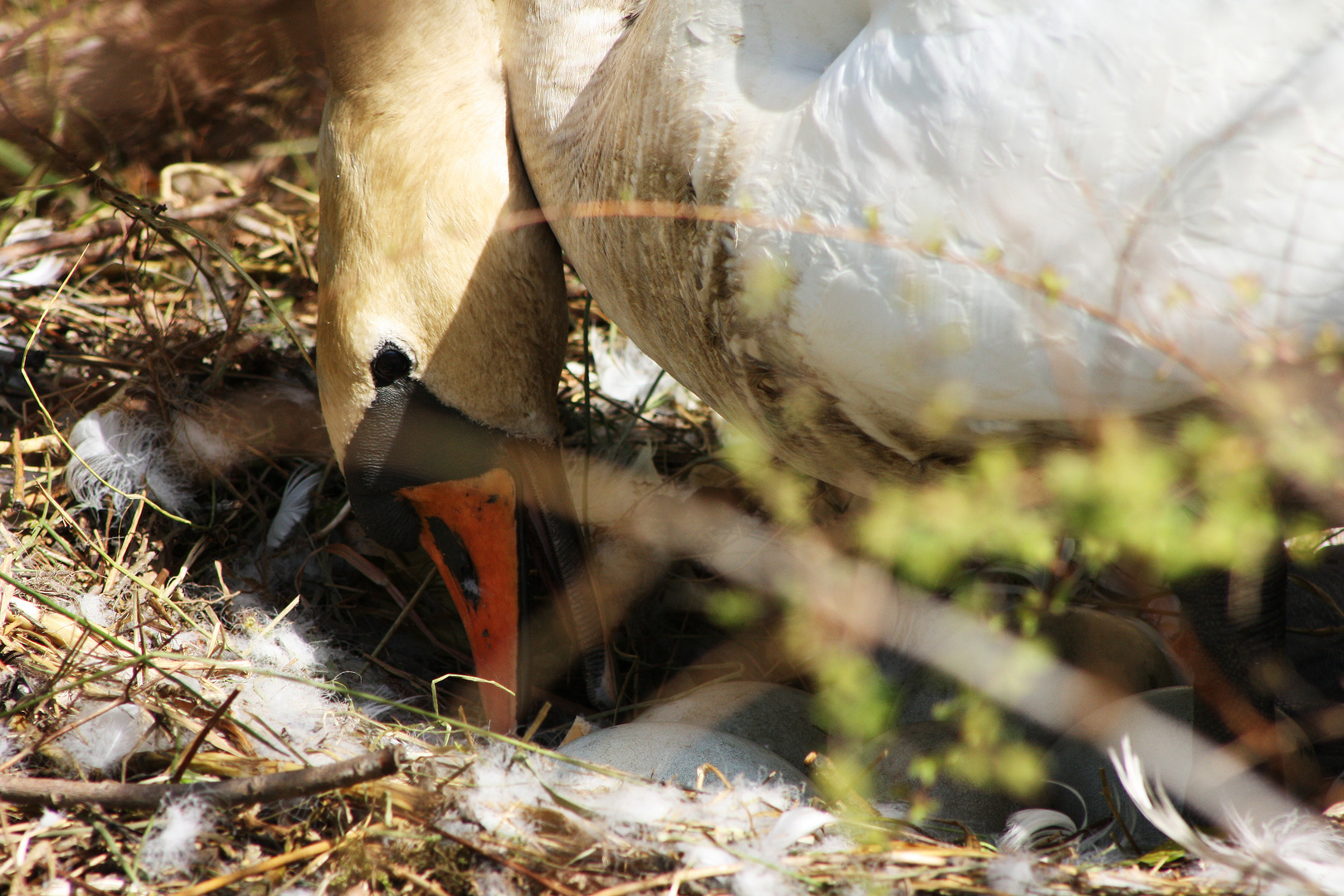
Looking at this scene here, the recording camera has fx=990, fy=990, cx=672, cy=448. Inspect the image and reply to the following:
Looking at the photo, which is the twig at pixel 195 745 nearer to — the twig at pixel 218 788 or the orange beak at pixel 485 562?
the twig at pixel 218 788

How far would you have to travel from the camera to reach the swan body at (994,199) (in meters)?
0.96

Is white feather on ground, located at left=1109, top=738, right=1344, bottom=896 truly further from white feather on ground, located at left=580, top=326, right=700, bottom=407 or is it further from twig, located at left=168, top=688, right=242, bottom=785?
white feather on ground, located at left=580, top=326, right=700, bottom=407

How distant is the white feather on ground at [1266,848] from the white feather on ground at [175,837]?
1.19m

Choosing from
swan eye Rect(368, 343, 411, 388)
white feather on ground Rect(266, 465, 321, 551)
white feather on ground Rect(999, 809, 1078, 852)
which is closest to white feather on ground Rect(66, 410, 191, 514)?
white feather on ground Rect(266, 465, 321, 551)

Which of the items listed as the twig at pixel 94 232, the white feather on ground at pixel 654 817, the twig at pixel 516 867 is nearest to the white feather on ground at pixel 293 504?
the twig at pixel 94 232

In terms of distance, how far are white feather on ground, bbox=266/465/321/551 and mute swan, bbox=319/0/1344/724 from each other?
433mm

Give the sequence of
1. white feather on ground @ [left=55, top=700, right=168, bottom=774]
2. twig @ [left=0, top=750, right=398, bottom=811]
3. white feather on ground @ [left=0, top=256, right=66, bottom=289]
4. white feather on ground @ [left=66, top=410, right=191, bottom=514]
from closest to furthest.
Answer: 1. twig @ [left=0, top=750, right=398, bottom=811]
2. white feather on ground @ [left=55, top=700, right=168, bottom=774]
3. white feather on ground @ [left=66, top=410, right=191, bottom=514]
4. white feather on ground @ [left=0, top=256, right=66, bottom=289]

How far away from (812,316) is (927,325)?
0.50ft

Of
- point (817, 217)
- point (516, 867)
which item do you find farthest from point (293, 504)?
point (817, 217)

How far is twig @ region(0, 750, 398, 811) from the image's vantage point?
1228 mm

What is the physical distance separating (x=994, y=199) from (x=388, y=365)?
3.77 ft

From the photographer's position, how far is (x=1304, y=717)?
5.90 ft

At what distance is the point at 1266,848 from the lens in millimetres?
1219

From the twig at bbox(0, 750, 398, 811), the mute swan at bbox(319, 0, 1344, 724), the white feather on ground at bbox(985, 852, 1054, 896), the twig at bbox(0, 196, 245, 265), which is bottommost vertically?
the white feather on ground at bbox(985, 852, 1054, 896)
